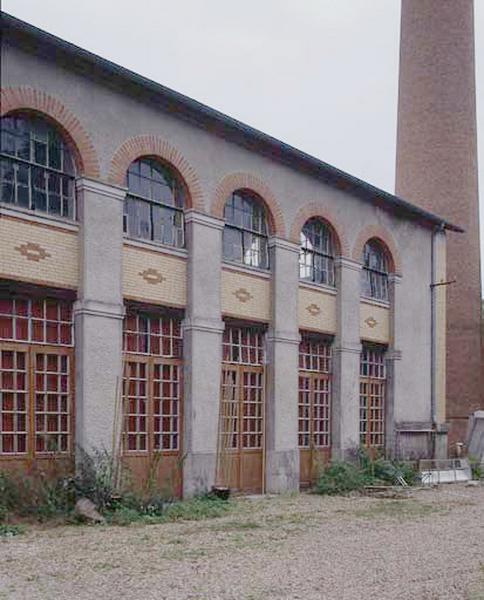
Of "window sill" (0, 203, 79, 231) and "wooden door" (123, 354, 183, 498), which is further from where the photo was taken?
"wooden door" (123, 354, 183, 498)

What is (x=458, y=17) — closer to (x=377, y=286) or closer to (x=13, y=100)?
(x=377, y=286)

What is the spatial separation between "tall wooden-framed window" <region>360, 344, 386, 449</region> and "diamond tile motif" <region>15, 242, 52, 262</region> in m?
9.61

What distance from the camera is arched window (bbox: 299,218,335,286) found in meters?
18.4

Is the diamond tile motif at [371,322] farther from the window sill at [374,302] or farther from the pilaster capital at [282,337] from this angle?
the pilaster capital at [282,337]

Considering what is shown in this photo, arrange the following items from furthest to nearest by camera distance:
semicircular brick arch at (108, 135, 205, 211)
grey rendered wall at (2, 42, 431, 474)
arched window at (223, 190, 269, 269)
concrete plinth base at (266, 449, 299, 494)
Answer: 1. concrete plinth base at (266, 449, 299, 494)
2. arched window at (223, 190, 269, 269)
3. semicircular brick arch at (108, 135, 205, 211)
4. grey rendered wall at (2, 42, 431, 474)

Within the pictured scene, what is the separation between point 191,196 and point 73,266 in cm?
293

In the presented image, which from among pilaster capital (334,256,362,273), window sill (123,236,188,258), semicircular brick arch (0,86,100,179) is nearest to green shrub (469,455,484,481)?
pilaster capital (334,256,362,273)

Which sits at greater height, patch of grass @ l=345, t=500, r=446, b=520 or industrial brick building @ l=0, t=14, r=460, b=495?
industrial brick building @ l=0, t=14, r=460, b=495

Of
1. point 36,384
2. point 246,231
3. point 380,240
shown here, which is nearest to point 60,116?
point 36,384

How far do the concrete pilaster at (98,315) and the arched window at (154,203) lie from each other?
0.65 meters

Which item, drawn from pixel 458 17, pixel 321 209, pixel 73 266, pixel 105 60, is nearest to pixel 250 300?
pixel 321 209

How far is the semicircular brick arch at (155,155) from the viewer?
13812mm

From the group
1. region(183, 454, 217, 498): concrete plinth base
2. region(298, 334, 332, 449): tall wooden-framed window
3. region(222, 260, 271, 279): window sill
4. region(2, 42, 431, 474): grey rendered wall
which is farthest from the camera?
region(298, 334, 332, 449): tall wooden-framed window

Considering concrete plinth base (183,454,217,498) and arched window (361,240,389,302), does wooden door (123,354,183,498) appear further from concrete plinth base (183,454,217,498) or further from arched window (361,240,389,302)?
arched window (361,240,389,302)
